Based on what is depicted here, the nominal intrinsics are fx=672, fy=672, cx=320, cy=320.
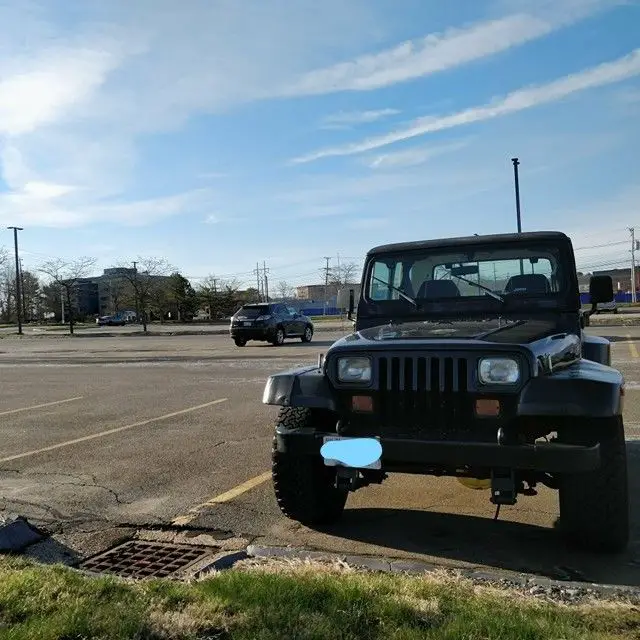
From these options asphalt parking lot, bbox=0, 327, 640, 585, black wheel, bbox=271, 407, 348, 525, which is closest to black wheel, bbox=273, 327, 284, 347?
asphalt parking lot, bbox=0, 327, 640, 585

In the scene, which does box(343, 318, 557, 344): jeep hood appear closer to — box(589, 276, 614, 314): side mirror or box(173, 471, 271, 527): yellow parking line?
box(589, 276, 614, 314): side mirror

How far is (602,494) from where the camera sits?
376 cm

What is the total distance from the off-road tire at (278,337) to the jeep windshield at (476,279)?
743 inches

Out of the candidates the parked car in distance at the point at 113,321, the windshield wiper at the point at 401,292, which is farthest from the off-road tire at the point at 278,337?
the parked car in distance at the point at 113,321

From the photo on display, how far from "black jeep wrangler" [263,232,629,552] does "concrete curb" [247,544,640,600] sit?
404 mm

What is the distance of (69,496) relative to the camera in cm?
555

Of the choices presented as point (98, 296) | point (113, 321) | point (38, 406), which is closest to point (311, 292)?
point (98, 296)

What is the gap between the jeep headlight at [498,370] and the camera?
373cm

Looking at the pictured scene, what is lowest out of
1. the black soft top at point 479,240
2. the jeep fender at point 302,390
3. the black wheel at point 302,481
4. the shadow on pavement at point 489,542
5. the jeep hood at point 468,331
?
the shadow on pavement at point 489,542

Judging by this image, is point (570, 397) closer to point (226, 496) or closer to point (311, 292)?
point (226, 496)

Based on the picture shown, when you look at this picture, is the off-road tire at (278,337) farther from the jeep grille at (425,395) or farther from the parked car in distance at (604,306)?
the jeep grille at (425,395)

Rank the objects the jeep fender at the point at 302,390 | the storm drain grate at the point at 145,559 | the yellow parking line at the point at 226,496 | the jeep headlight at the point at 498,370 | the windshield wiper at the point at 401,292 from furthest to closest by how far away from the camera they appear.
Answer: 1. the windshield wiper at the point at 401,292
2. the yellow parking line at the point at 226,496
3. the jeep fender at the point at 302,390
4. the storm drain grate at the point at 145,559
5. the jeep headlight at the point at 498,370

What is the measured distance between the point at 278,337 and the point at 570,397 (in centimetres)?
2128

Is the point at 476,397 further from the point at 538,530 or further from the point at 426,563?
the point at 538,530
